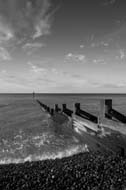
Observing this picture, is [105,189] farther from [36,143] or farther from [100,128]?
[36,143]

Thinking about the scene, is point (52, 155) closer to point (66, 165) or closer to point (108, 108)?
point (66, 165)

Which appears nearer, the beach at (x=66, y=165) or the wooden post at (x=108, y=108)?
the beach at (x=66, y=165)

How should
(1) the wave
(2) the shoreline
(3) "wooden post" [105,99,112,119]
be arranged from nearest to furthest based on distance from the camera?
(2) the shoreline, (3) "wooden post" [105,99,112,119], (1) the wave

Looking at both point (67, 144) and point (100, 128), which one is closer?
point (100, 128)

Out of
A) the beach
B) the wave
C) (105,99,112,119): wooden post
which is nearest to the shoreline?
the beach

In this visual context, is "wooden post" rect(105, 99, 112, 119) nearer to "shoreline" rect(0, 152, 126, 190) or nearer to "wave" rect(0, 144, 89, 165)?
"shoreline" rect(0, 152, 126, 190)

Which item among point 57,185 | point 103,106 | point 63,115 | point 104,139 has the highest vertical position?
point 103,106

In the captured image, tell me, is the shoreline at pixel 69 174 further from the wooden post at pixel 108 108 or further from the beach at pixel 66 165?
the wooden post at pixel 108 108

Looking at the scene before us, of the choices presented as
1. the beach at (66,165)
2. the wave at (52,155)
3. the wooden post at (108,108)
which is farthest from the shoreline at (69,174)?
the wooden post at (108,108)

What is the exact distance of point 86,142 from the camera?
717cm

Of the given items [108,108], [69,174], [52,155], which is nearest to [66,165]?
[69,174]

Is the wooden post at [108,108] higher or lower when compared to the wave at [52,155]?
higher

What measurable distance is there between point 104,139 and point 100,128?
93cm

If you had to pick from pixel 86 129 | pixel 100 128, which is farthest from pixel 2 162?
pixel 100 128
